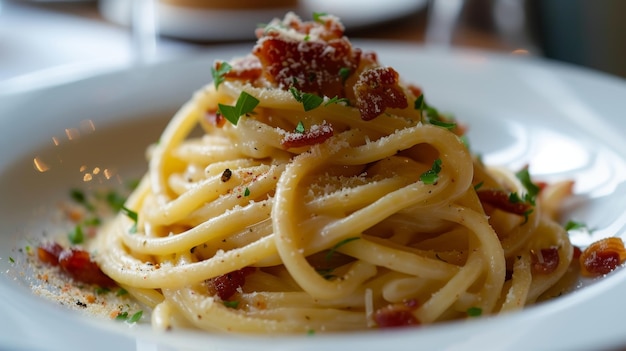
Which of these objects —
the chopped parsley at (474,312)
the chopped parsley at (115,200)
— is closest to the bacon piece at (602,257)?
the chopped parsley at (474,312)

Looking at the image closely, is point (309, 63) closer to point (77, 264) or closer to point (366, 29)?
point (77, 264)

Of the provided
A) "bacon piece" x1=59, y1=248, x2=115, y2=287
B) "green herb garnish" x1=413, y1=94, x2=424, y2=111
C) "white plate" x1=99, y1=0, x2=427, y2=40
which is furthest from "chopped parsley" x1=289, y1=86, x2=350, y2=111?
"white plate" x1=99, y1=0, x2=427, y2=40

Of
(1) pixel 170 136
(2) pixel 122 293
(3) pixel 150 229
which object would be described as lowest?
(2) pixel 122 293

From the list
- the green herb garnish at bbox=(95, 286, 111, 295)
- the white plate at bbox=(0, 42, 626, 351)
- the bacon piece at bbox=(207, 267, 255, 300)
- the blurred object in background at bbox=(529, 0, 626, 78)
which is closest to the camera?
the white plate at bbox=(0, 42, 626, 351)

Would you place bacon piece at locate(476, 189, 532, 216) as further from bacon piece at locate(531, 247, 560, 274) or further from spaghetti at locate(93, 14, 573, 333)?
→ bacon piece at locate(531, 247, 560, 274)

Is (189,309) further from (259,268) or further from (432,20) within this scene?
(432,20)

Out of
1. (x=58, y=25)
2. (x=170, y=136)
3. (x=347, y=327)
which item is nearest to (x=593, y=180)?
(x=347, y=327)

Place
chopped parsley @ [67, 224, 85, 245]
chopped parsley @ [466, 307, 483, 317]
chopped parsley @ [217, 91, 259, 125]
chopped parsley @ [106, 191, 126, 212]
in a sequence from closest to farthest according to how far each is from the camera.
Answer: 1. chopped parsley @ [466, 307, 483, 317]
2. chopped parsley @ [217, 91, 259, 125]
3. chopped parsley @ [67, 224, 85, 245]
4. chopped parsley @ [106, 191, 126, 212]
